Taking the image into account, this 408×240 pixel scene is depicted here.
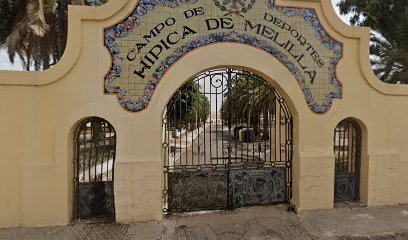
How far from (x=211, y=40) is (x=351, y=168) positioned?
4471 mm

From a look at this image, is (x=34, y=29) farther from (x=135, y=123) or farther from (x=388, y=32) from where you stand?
(x=388, y=32)

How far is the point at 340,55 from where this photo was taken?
548cm

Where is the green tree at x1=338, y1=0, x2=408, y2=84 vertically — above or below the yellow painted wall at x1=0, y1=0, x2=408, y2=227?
above

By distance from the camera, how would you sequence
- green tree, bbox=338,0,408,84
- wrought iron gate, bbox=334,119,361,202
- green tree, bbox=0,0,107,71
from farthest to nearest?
green tree, bbox=338,0,408,84 < green tree, bbox=0,0,107,71 < wrought iron gate, bbox=334,119,361,202

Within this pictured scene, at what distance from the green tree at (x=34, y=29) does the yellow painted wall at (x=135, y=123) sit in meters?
6.84

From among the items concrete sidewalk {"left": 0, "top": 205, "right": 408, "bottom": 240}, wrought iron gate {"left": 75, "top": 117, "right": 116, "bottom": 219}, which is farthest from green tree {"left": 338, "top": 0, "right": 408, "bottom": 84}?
wrought iron gate {"left": 75, "top": 117, "right": 116, "bottom": 219}

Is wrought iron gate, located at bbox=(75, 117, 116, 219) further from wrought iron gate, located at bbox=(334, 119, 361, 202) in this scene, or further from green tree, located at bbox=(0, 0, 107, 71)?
green tree, located at bbox=(0, 0, 107, 71)

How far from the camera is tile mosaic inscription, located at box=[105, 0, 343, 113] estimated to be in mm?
4859

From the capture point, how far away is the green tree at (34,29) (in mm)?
9781

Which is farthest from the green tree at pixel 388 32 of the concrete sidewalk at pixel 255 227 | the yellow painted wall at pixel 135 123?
the concrete sidewalk at pixel 255 227

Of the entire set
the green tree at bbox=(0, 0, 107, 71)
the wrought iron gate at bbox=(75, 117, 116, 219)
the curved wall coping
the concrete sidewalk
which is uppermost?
the green tree at bbox=(0, 0, 107, 71)

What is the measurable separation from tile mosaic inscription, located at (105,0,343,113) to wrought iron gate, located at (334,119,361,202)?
848 millimetres

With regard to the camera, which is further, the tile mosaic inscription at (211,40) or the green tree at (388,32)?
the green tree at (388,32)

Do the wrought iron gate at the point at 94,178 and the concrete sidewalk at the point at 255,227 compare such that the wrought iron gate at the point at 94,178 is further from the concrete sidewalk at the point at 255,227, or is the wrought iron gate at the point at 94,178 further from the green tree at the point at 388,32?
the green tree at the point at 388,32
